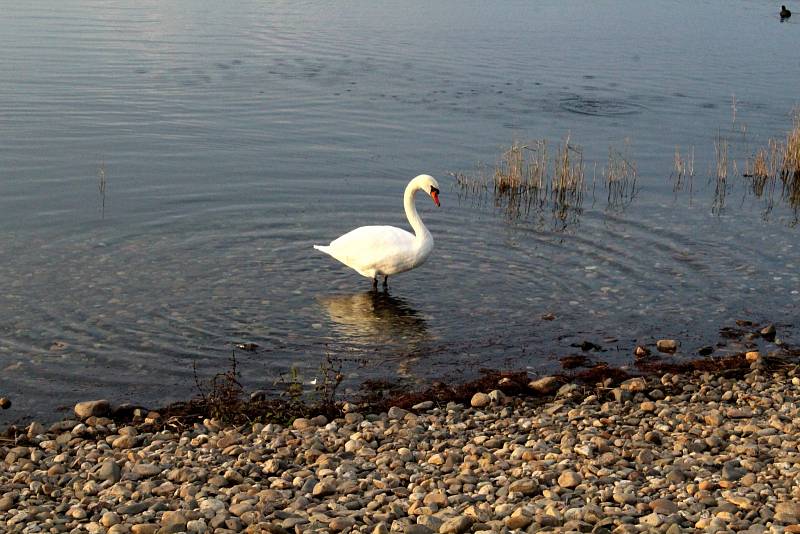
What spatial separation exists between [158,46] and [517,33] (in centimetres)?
1583


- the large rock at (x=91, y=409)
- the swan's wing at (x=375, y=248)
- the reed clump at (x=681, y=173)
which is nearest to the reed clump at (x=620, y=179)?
the reed clump at (x=681, y=173)

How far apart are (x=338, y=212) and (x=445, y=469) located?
11318 millimetres

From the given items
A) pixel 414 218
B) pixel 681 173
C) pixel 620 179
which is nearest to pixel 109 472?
pixel 414 218

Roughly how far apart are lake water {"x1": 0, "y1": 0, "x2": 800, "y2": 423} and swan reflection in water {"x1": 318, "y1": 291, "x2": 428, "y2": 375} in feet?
0.16

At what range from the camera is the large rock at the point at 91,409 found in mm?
12180

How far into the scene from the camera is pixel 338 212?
21.0 meters

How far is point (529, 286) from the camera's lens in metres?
17.3

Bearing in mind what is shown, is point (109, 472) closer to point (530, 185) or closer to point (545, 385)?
point (545, 385)

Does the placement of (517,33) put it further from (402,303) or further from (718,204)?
(402,303)

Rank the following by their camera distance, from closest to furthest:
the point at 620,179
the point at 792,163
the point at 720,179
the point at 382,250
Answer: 1. the point at 382,250
2. the point at 620,179
3. the point at 720,179
4. the point at 792,163

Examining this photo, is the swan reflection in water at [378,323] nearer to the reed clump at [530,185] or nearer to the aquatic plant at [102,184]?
the reed clump at [530,185]

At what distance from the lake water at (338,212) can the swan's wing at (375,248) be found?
59cm

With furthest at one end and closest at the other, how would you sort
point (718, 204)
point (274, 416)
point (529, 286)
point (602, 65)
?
1. point (602, 65)
2. point (718, 204)
3. point (529, 286)
4. point (274, 416)

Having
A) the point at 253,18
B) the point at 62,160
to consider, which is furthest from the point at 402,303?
the point at 253,18
